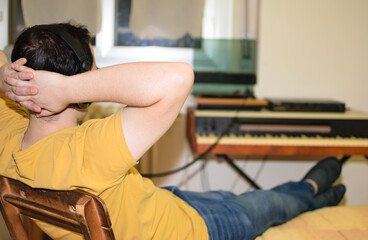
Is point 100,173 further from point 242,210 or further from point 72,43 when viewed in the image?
point 242,210

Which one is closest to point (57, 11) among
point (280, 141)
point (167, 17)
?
point (167, 17)

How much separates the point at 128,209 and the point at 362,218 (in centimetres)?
79

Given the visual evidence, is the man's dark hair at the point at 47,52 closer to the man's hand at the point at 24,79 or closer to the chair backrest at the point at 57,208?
the man's hand at the point at 24,79

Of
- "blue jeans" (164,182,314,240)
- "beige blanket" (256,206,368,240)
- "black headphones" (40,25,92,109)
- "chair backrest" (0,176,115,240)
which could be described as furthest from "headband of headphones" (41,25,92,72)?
"beige blanket" (256,206,368,240)

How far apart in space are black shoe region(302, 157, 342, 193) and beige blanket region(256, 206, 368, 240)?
9.1 inches

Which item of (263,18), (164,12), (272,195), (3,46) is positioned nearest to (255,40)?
(263,18)

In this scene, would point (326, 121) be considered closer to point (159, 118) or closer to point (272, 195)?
point (272, 195)

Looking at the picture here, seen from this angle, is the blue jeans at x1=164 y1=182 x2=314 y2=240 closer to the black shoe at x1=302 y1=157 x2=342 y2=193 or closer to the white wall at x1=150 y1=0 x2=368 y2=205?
the black shoe at x1=302 y1=157 x2=342 y2=193

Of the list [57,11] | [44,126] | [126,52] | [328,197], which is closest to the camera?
[44,126]

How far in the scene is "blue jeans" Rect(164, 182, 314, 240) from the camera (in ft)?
3.43

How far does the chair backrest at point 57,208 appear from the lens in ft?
2.19

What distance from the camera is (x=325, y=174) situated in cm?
152

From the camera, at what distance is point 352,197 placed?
247cm

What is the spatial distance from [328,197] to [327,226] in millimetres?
392
